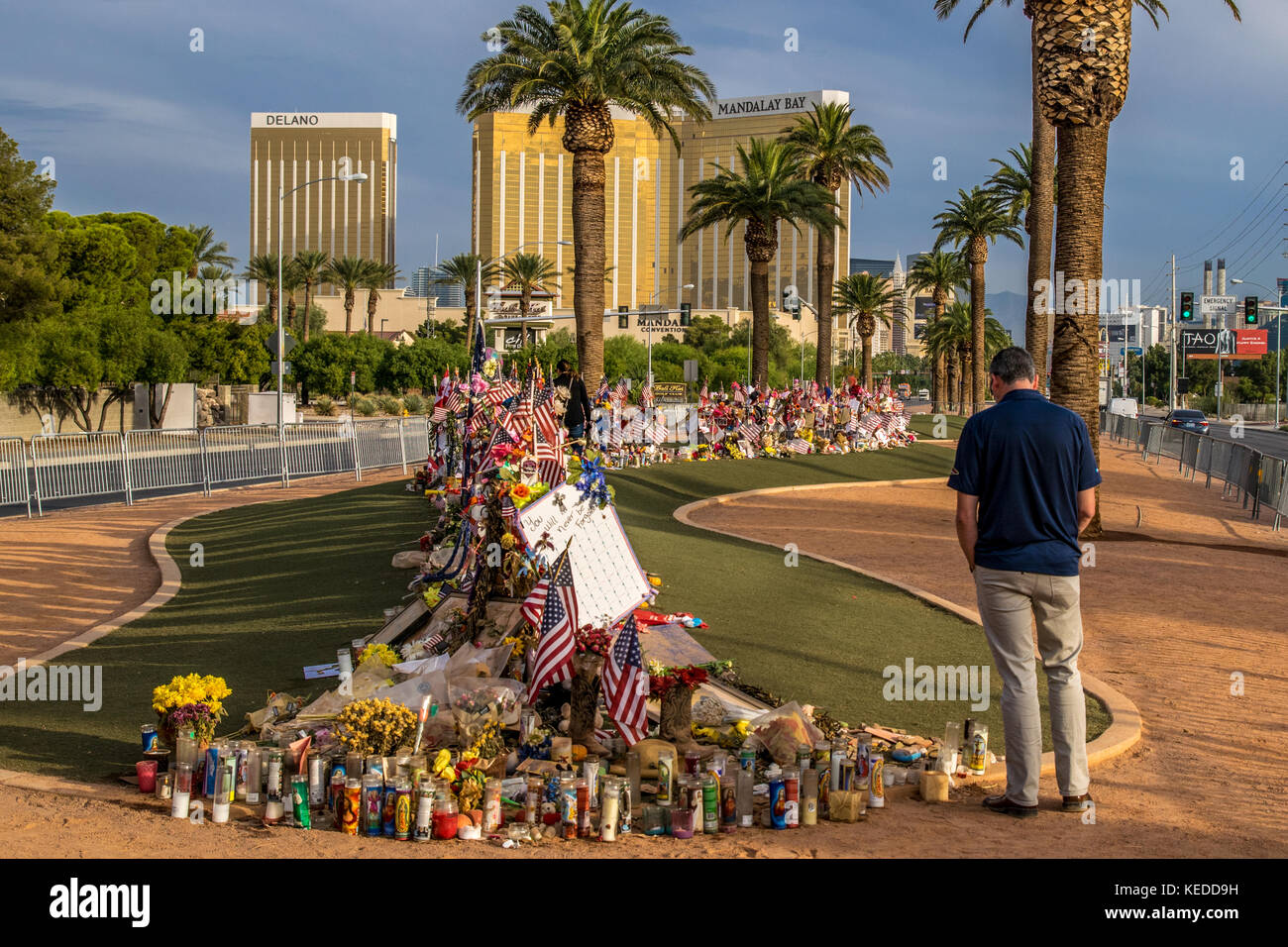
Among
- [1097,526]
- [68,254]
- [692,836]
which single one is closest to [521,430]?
[692,836]

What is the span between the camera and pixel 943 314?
84938 millimetres

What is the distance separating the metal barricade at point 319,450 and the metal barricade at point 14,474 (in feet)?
23.7

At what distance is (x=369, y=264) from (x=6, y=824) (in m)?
96.4

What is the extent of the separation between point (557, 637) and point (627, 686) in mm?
507

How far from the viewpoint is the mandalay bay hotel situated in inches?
6624

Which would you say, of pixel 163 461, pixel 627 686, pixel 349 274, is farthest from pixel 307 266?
pixel 627 686

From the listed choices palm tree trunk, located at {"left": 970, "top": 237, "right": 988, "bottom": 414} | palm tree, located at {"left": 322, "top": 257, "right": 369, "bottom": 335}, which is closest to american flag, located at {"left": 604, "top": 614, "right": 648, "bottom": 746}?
palm tree trunk, located at {"left": 970, "top": 237, "right": 988, "bottom": 414}

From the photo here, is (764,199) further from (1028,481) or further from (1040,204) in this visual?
(1028,481)

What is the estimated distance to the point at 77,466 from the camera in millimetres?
23094

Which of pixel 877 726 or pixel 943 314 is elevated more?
pixel 943 314

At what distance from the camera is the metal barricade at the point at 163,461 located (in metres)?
24.5

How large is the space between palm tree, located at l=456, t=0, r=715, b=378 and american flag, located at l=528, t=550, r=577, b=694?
70.6 ft

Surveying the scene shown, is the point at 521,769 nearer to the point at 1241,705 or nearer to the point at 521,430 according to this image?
the point at 521,430

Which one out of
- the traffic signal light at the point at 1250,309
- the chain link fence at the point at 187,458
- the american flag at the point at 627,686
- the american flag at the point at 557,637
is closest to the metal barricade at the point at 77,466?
the chain link fence at the point at 187,458
